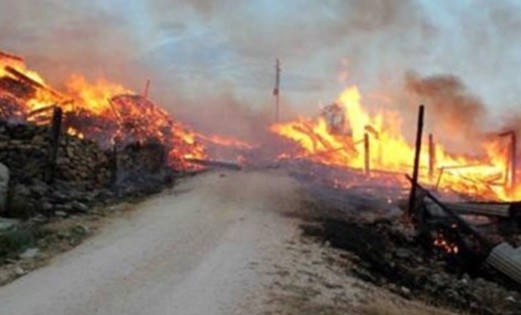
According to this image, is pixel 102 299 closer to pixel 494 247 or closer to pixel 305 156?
pixel 494 247

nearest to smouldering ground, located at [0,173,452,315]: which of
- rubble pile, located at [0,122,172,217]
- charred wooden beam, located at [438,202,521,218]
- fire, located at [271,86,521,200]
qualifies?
rubble pile, located at [0,122,172,217]

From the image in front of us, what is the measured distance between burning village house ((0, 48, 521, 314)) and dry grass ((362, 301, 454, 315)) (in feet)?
4.34

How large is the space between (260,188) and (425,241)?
26.0ft

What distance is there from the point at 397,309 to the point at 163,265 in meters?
3.72

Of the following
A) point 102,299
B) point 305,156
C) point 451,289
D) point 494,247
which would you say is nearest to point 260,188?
point 494,247

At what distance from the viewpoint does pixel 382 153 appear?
133 ft

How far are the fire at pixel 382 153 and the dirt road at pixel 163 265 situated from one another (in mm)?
18147

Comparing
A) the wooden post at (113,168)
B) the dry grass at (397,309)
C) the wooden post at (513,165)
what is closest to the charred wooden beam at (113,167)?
the wooden post at (113,168)

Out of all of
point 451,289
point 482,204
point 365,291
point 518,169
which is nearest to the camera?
point 365,291

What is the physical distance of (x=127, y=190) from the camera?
1911 centimetres

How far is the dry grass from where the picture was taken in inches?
342

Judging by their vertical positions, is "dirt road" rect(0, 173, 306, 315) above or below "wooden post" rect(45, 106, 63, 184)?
below

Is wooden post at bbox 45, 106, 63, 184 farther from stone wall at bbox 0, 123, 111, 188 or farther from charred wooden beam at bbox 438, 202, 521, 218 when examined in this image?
charred wooden beam at bbox 438, 202, 521, 218

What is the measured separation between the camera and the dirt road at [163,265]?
8.27m
